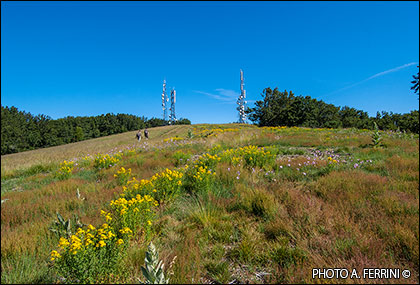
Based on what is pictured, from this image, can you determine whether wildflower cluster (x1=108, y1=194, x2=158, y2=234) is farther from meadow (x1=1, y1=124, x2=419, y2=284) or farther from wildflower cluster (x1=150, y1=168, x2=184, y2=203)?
wildflower cluster (x1=150, y1=168, x2=184, y2=203)

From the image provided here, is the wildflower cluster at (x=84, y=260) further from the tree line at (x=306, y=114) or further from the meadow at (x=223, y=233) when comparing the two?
the tree line at (x=306, y=114)

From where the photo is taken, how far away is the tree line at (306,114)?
44812mm

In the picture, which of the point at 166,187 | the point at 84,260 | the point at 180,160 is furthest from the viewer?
the point at 180,160

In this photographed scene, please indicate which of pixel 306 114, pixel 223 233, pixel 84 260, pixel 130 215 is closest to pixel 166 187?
pixel 130 215

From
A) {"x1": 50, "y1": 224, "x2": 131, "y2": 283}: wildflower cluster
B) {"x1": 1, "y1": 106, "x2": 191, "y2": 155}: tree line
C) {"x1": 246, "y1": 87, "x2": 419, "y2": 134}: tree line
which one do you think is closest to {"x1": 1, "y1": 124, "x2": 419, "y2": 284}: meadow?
{"x1": 50, "y1": 224, "x2": 131, "y2": 283}: wildflower cluster

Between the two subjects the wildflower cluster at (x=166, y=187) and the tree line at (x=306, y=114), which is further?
the tree line at (x=306, y=114)

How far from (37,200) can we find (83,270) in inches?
158

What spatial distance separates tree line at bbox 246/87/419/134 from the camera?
44.8 metres

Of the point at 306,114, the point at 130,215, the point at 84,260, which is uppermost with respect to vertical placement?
the point at 306,114

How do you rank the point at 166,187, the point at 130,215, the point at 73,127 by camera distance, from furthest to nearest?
the point at 73,127 < the point at 166,187 < the point at 130,215

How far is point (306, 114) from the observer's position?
143ft

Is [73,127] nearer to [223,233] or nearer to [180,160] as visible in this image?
[180,160]

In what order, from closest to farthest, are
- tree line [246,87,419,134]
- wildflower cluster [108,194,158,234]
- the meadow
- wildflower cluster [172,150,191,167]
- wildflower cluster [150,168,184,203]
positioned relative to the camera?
the meadow, wildflower cluster [108,194,158,234], wildflower cluster [150,168,184,203], wildflower cluster [172,150,191,167], tree line [246,87,419,134]

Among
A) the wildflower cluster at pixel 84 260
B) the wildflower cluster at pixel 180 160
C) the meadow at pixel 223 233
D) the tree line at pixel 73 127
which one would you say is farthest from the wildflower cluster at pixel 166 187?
the tree line at pixel 73 127
